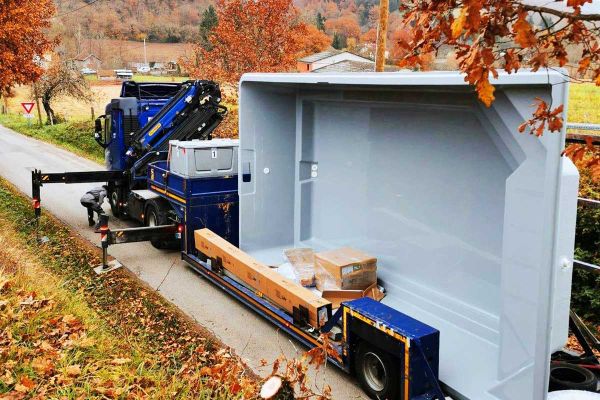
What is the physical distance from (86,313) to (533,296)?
4.67 m

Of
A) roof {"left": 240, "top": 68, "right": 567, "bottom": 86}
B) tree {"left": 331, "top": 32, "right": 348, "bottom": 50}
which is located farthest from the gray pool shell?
tree {"left": 331, "top": 32, "right": 348, "bottom": 50}

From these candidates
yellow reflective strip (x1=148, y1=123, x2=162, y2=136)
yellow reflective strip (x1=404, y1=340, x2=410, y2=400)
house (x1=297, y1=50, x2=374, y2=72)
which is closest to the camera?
yellow reflective strip (x1=404, y1=340, x2=410, y2=400)

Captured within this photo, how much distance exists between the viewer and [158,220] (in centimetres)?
1078

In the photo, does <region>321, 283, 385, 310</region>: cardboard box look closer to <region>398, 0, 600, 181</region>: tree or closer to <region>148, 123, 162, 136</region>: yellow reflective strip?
<region>398, 0, 600, 181</region>: tree

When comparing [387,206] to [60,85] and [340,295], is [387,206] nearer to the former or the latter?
[340,295]

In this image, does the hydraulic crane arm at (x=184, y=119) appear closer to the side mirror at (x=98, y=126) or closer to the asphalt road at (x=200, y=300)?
the side mirror at (x=98, y=126)

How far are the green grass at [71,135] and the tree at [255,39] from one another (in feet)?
19.8

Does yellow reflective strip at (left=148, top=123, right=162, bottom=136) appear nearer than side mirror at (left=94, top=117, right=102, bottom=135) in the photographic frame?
Yes

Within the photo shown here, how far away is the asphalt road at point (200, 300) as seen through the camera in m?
6.92

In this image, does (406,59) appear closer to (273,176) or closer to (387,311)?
(387,311)

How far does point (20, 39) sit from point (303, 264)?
1272 cm

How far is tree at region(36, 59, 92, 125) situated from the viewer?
34.6 metres

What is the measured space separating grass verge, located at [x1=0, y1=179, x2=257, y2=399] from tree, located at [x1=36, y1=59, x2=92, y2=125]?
27.4 meters

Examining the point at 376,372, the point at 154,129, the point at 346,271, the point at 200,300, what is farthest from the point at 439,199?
the point at 154,129
